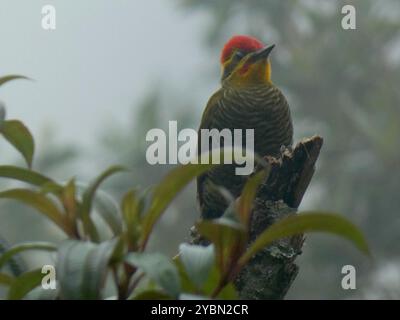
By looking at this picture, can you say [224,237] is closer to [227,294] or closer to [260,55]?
[227,294]

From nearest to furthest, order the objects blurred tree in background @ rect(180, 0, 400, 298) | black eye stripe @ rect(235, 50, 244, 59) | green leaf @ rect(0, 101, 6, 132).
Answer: green leaf @ rect(0, 101, 6, 132)
black eye stripe @ rect(235, 50, 244, 59)
blurred tree in background @ rect(180, 0, 400, 298)

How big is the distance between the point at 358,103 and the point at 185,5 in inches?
117

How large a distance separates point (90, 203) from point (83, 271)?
0.12 metres

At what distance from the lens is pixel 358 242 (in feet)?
3.50

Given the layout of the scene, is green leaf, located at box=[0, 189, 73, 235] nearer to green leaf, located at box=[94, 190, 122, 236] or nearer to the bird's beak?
green leaf, located at box=[94, 190, 122, 236]

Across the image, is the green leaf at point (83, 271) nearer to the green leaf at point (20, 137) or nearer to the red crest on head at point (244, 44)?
the green leaf at point (20, 137)

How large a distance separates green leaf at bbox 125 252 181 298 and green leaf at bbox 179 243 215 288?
0.06 feet

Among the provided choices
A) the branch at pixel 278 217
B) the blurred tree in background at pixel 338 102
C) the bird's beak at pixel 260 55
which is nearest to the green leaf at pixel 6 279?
the branch at pixel 278 217

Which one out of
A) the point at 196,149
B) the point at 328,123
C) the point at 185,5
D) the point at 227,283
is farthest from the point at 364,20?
the point at 227,283

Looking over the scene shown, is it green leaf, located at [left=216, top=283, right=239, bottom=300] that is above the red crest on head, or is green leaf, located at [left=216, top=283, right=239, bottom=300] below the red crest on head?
below

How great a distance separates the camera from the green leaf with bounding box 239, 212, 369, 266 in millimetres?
1069

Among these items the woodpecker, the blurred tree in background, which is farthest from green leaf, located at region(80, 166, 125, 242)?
the blurred tree in background

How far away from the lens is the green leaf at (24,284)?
1.16 m

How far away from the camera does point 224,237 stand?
1125mm
